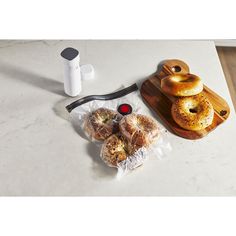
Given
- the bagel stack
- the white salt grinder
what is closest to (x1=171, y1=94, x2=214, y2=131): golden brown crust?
the bagel stack

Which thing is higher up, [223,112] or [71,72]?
[71,72]

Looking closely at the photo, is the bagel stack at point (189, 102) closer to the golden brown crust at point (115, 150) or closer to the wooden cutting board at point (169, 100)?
the wooden cutting board at point (169, 100)

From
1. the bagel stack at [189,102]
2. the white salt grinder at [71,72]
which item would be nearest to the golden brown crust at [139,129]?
the bagel stack at [189,102]

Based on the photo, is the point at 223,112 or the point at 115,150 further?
the point at 223,112

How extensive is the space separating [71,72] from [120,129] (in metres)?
0.27

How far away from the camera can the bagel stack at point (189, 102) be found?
1.42 m

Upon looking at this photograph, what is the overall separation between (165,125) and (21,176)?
0.53 meters

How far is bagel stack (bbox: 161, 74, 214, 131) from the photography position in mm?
1416

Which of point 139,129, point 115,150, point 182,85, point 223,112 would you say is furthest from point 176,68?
point 115,150

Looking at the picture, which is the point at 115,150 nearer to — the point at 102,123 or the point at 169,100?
the point at 102,123

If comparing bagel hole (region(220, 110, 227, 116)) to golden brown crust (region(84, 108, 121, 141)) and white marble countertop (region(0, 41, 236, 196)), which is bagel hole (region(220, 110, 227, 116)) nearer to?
white marble countertop (region(0, 41, 236, 196))

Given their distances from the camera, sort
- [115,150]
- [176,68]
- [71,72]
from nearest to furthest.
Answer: [115,150] < [71,72] < [176,68]

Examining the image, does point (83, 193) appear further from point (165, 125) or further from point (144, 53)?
point (144, 53)

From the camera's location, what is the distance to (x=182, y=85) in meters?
1.48
